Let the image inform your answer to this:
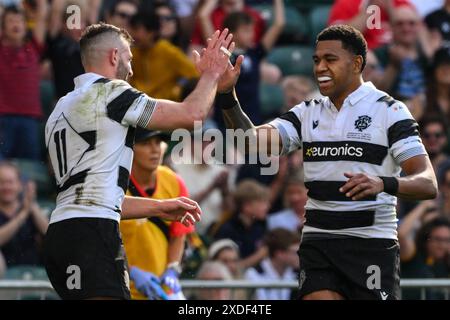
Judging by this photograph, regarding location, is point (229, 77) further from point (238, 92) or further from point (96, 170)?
point (238, 92)

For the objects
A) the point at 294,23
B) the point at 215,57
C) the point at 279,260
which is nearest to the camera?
the point at 215,57

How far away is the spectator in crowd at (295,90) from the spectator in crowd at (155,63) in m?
1.04

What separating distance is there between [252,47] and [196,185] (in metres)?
1.76

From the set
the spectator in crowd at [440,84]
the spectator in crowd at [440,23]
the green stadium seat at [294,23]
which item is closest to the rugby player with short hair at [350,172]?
the spectator in crowd at [440,84]

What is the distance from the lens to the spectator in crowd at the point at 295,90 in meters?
13.5

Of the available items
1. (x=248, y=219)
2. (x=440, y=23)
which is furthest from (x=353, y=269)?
(x=440, y=23)

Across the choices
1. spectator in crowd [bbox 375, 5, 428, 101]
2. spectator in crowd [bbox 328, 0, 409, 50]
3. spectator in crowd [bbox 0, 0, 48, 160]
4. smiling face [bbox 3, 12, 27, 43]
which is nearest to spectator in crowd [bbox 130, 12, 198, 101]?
spectator in crowd [bbox 0, 0, 48, 160]

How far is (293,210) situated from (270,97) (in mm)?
1954

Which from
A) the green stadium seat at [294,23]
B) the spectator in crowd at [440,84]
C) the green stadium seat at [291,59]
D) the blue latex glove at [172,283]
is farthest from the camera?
the green stadium seat at [294,23]

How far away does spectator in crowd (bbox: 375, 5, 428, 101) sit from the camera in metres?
13.6

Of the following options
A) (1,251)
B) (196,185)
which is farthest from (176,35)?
(1,251)

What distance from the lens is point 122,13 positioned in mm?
13164

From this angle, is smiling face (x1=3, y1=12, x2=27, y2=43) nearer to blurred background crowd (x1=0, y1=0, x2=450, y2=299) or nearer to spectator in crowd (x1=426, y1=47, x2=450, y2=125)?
blurred background crowd (x1=0, y1=0, x2=450, y2=299)

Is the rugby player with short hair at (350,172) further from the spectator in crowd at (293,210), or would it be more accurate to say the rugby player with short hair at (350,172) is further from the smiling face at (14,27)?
the smiling face at (14,27)
